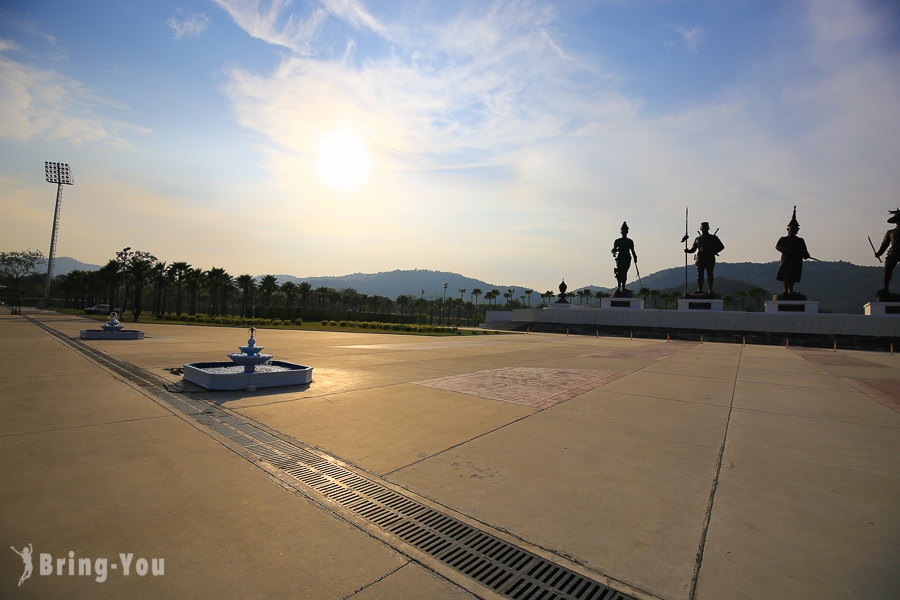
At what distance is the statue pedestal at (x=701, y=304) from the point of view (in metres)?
44.5

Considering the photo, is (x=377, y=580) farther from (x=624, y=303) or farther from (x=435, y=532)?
(x=624, y=303)

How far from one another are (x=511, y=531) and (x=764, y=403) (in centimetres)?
867

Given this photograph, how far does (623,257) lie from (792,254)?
56.4 feet

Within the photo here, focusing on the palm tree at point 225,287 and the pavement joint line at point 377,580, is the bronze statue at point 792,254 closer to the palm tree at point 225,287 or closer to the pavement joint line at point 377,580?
the pavement joint line at point 377,580

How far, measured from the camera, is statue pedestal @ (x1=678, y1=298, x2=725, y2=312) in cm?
4450

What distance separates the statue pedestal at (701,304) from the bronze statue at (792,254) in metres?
5.47

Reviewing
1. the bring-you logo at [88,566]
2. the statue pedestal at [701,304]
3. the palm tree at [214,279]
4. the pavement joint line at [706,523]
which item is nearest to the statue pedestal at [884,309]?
the statue pedestal at [701,304]

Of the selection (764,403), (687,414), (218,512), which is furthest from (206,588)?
(764,403)

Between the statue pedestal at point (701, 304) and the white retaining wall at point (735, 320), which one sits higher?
the statue pedestal at point (701, 304)

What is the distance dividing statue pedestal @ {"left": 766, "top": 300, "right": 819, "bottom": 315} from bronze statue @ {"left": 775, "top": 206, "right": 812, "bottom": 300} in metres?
0.78

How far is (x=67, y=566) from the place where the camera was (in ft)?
9.28

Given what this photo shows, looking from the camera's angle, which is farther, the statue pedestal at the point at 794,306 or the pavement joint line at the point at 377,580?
the statue pedestal at the point at 794,306

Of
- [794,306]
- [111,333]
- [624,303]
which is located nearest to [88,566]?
[111,333]

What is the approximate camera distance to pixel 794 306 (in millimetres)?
40000
